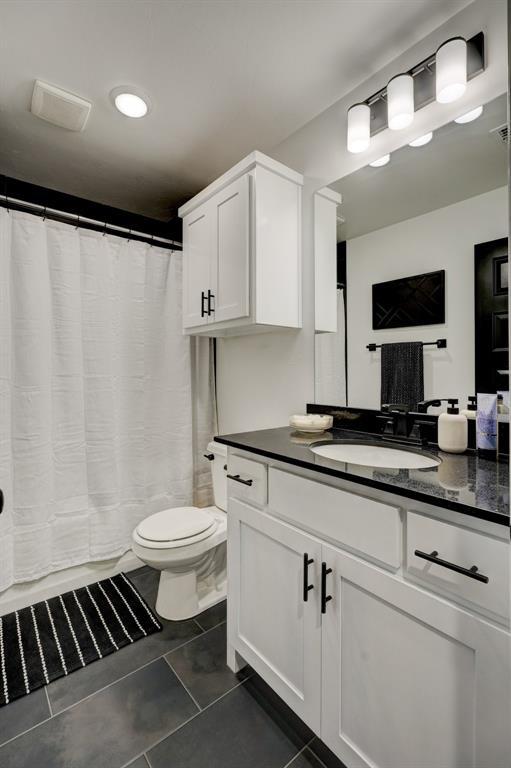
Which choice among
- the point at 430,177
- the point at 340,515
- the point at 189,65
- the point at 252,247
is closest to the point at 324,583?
the point at 340,515

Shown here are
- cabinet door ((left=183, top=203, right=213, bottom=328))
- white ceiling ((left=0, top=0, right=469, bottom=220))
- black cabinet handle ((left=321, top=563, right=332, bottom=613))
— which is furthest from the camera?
cabinet door ((left=183, top=203, right=213, bottom=328))

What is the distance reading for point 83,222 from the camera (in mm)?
1955

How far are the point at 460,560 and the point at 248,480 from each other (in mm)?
723

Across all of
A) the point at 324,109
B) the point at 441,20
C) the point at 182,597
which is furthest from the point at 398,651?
the point at 324,109

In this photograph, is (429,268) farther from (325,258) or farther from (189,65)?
(189,65)

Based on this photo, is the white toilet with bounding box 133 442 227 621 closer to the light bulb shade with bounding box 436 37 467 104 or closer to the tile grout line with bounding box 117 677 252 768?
the tile grout line with bounding box 117 677 252 768

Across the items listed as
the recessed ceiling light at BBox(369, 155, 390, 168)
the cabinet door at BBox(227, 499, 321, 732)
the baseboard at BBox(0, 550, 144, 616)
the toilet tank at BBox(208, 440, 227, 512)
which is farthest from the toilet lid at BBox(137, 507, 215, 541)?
the recessed ceiling light at BBox(369, 155, 390, 168)

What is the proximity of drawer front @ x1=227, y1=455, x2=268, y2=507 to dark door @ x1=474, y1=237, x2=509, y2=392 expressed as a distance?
0.79 metres

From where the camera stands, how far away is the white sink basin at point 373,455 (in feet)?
4.00

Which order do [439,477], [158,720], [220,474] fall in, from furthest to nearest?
[220,474]
[158,720]
[439,477]

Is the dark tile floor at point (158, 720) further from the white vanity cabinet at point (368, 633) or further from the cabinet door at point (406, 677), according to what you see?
the cabinet door at point (406, 677)

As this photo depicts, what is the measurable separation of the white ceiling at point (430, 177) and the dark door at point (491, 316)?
23 centimetres

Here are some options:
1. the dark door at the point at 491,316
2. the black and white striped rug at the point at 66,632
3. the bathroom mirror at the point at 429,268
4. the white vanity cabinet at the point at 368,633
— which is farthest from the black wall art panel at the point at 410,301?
the black and white striped rug at the point at 66,632

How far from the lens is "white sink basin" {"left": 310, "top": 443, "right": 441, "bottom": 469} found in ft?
4.00
